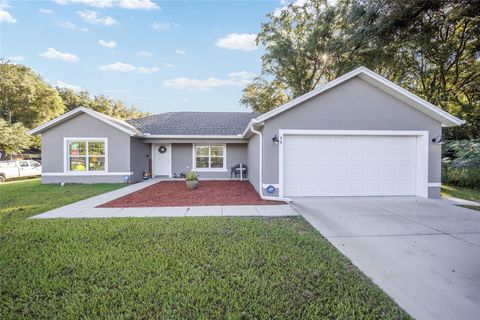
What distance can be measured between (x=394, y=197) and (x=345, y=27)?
13397 mm

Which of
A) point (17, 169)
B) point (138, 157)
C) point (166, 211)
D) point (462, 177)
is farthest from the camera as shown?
point (17, 169)

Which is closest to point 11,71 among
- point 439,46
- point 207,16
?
point 207,16

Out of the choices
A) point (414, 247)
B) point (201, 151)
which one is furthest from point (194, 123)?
point (414, 247)

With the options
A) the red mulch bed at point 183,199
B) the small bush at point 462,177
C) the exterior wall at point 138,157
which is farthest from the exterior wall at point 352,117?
the exterior wall at point 138,157

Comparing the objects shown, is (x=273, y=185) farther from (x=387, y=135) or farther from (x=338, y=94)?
(x=387, y=135)

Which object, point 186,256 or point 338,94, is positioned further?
point 338,94

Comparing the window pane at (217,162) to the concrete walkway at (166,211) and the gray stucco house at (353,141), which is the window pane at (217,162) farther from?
the concrete walkway at (166,211)

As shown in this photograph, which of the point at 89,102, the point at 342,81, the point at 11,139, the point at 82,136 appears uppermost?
the point at 89,102

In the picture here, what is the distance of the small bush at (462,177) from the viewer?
33.7 feet

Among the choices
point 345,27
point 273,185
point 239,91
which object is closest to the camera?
point 273,185

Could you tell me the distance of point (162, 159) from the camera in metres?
13.9

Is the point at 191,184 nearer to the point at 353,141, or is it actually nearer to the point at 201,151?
the point at 201,151

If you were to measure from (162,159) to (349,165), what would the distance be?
10727 millimetres

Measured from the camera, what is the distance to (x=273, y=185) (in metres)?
7.64
